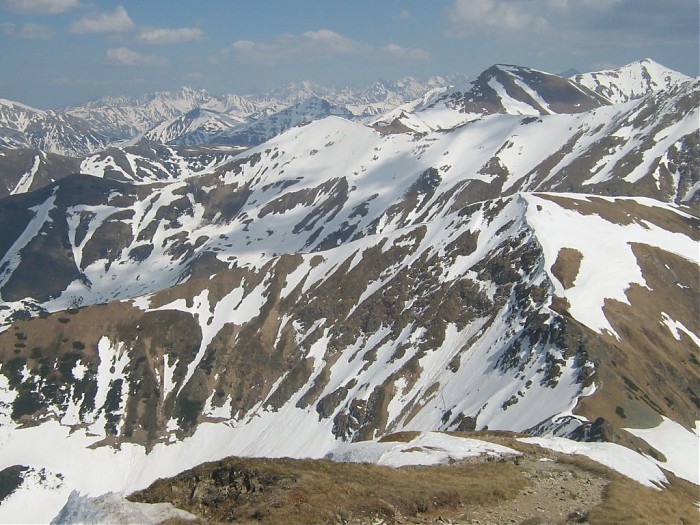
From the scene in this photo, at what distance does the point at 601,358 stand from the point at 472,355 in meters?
36.0

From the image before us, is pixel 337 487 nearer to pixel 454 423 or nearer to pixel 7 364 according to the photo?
pixel 454 423

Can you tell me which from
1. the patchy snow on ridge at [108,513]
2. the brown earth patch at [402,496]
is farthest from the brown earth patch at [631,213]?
the patchy snow on ridge at [108,513]

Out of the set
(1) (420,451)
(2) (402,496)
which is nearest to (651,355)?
(1) (420,451)

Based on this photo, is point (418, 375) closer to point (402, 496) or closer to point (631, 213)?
point (631, 213)

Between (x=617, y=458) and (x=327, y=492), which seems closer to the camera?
(x=327, y=492)

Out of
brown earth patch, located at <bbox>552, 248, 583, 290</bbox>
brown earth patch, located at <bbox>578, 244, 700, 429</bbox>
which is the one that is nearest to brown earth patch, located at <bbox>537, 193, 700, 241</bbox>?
brown earth patch, located at <bbox>578, 244, 700, 429</bbox>

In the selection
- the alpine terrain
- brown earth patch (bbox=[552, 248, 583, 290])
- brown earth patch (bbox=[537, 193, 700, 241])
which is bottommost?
the alpine terrain

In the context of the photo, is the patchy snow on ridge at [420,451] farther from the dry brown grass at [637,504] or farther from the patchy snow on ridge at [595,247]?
the patchy snow on ridge at [595,247]

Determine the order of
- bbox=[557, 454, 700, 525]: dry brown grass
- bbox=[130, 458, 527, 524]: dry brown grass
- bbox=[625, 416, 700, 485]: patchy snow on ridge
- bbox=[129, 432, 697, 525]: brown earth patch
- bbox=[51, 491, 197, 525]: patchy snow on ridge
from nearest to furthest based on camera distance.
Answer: bbox=[51, 491, 197, 525]: patchy snow on ridge, bbox=[130, 458, 527, 524]: dry brown grass, bbox=[129, 432, 697, 525]: brown earth patch, bbox=[557, 454, 700, 525]: dry brown grass, bbox=[625, 416, 700, 485]: patchy snow on ridge

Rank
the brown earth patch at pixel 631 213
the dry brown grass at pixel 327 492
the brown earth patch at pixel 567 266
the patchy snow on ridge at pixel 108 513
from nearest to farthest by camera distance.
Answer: the patchy snow on ridge at pixel 108 513, the dry brown grass at pixel 327 492, the brown earth patch at pixel 567 266, the brown earth patch at pixel 631 213

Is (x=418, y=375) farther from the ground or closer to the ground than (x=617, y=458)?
closer to the ground

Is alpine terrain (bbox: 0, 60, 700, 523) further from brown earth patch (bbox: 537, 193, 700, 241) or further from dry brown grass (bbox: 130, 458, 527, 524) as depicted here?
brown earth patch (bbox: 537, 193, 700, 241)

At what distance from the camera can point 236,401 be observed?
17712 centimetres

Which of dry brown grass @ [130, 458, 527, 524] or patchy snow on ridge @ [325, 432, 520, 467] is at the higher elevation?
dry brown grass @ [130, 458, 527, 524]
